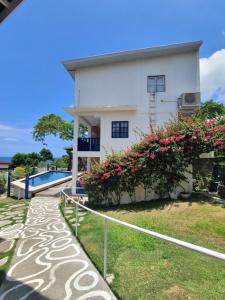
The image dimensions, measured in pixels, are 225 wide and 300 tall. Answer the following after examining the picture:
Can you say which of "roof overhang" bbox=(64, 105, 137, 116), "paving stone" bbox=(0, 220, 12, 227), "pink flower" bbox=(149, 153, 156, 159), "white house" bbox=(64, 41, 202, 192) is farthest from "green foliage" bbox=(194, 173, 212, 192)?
"paving stone" bbox=(0, 220, 12, 227)

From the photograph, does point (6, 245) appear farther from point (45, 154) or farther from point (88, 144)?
point (45, 154)

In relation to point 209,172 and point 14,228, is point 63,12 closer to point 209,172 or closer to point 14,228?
point 14,228

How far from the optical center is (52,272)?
394cm

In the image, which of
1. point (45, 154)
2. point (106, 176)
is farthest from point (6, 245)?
point (45, 154)

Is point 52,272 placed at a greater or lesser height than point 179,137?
lesser

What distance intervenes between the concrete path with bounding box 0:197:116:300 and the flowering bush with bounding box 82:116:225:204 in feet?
14.8

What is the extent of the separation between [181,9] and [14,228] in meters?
12.4

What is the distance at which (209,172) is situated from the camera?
13.7m

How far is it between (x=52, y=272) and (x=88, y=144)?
1103cm

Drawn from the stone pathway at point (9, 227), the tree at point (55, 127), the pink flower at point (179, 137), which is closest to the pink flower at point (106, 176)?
the pink flower at point (179, 137)

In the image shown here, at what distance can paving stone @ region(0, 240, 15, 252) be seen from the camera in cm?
539

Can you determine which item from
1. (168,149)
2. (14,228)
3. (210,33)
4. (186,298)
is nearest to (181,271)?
(186,298)

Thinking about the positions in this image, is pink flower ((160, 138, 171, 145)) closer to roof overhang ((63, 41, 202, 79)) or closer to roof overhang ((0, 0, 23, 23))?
roof overhang ((63, 41, 202, 79))

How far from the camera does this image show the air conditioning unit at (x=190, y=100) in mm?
12266
